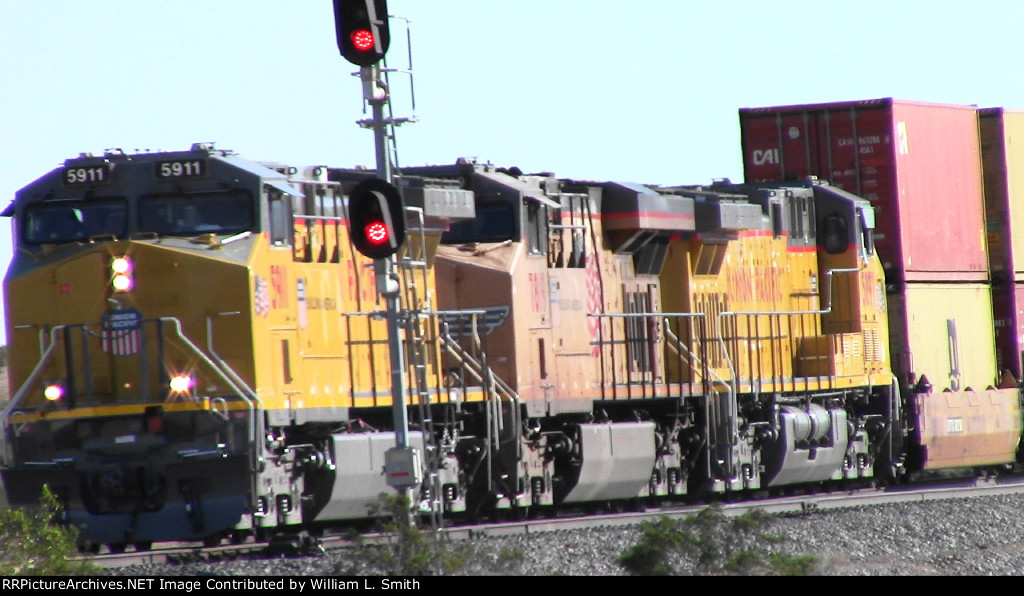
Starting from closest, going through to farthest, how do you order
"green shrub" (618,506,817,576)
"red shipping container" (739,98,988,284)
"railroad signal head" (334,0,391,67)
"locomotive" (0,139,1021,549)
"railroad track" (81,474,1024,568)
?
"railroad signal head" (334,0,391,67), "green shrub" (618,506,817,576), "railroad track" (81,474,1024,568), "locomotive" (0,139,1021,549), "red shipping container" (739,98,988,284)

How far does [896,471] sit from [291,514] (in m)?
11.7

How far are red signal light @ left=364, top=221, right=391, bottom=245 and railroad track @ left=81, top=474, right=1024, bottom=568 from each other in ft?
7.05

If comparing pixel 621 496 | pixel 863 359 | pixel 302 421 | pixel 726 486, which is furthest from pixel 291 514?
pixel 863 359

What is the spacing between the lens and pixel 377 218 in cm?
1245

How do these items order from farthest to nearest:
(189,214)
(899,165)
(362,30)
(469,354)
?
1. (899,165)
2. (469,354)
3. (189,214)
4. (362,30)

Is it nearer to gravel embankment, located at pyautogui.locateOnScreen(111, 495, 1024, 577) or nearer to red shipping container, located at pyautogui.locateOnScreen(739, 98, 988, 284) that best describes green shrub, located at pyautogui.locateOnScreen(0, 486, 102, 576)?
gravel embankment, located at pyautogui.locateOnScreen(111, 495, 1024, 577)

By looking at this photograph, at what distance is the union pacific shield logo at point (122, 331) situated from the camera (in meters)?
14.5

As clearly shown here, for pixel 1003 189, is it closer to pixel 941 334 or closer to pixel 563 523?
pixel 941 334

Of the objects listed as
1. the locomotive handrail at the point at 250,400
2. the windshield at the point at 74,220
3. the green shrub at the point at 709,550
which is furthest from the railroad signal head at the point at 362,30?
the green shrub at the point at 709,550

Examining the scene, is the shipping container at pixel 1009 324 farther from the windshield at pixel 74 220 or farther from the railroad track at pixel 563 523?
the windshield at pixel 74 220

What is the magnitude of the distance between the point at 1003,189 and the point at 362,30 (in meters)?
14.7

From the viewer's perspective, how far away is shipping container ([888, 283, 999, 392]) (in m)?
23.6

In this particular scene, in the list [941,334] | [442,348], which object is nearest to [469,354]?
[442,348]

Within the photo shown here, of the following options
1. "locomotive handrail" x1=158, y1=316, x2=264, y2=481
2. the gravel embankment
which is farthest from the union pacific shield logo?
the gravel embankment
